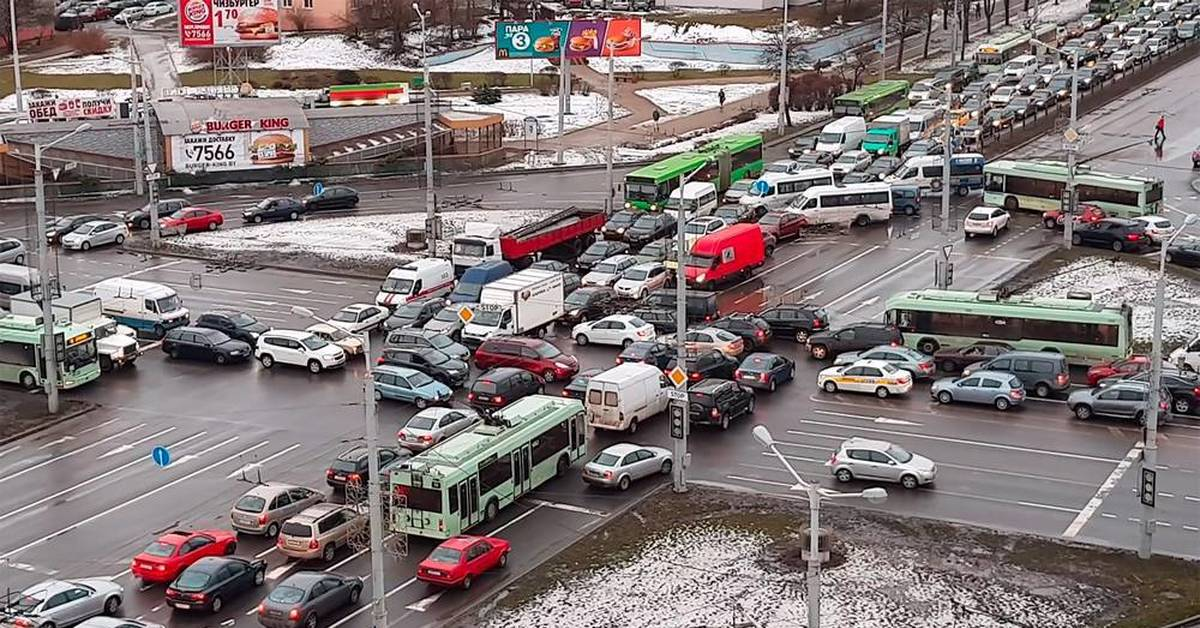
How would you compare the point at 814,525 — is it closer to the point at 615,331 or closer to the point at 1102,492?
the point at 1102,492

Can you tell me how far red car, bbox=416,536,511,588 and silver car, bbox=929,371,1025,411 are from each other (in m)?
17.6

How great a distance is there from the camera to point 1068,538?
133 feet

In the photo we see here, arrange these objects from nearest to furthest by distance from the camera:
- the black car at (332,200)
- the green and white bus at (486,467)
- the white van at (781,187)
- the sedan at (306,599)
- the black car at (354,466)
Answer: the sedan at (306,599) < the green and white bus at (486,467) < the black car at (354,466) < the white van at (781,187) < the black car at (332,200)

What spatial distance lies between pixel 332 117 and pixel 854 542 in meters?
61.3

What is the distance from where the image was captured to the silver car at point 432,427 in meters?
46.9

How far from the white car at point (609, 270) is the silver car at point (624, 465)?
19625 mm

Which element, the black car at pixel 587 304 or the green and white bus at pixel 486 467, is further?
the black car at pixel 587 304

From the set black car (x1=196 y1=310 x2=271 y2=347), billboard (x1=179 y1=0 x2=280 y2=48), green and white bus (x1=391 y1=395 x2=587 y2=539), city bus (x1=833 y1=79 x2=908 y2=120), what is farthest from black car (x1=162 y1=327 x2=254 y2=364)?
city bus (x1=833 y1=79 x2=908 y2=120)

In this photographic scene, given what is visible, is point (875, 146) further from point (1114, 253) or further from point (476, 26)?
point (476, 26)

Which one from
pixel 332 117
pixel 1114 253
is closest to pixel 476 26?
pixel 332 117

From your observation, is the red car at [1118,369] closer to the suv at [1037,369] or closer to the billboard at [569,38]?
the suv at [1037,369]

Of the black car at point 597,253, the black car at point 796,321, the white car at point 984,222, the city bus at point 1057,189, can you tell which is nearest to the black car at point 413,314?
the black car at point 597,253

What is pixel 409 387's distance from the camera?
5234 centimetres

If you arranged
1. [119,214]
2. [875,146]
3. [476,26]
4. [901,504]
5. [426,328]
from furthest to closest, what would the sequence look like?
1. [476,26]
2. [875,146]
3. [119,214]
4. [426,328]
5. [901,504]
